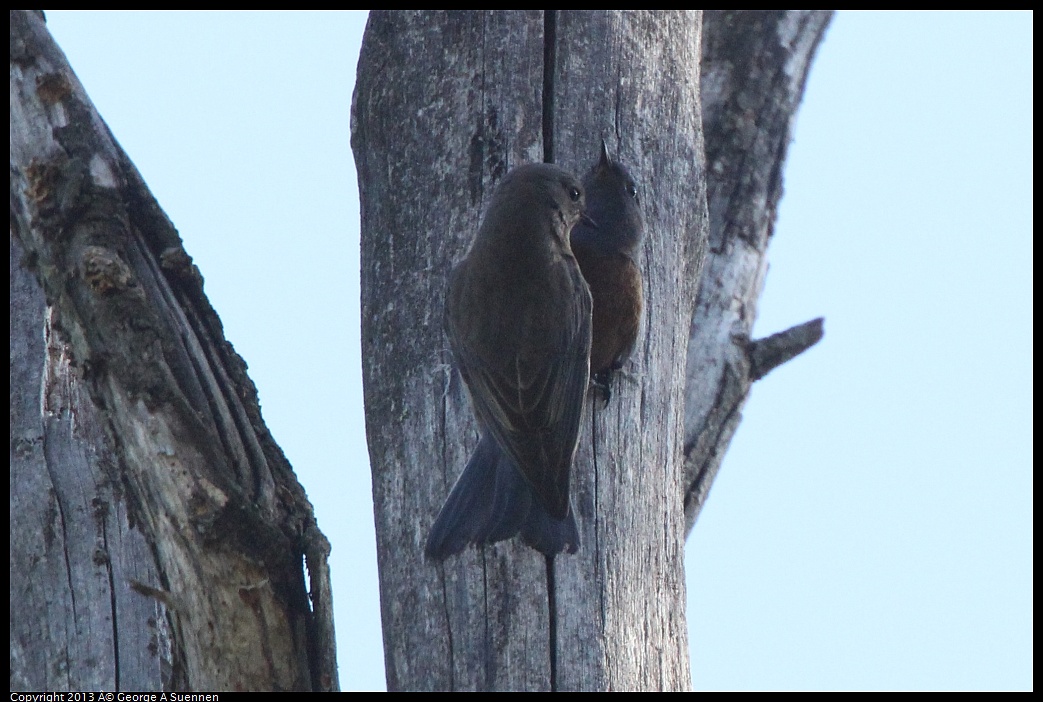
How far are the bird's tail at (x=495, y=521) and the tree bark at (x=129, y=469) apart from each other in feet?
1.14

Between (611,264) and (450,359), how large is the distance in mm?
627

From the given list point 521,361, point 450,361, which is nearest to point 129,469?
point 450,361

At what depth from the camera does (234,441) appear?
10.7ft

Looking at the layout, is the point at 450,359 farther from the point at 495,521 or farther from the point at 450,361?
the point at 495,521

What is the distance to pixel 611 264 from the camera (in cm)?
389

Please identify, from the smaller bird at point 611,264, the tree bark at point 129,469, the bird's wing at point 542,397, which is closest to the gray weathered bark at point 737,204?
the smaller bird at point 611,264

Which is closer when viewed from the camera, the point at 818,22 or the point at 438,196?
the point at 438,196

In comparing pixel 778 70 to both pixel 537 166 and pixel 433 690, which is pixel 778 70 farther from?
pixel 433 690

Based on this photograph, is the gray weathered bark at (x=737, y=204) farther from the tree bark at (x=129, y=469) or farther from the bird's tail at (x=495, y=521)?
the tree bark at (x=129, y=469)

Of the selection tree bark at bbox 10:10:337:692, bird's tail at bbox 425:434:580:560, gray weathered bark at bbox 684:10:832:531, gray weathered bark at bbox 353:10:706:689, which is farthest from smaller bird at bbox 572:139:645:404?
tree bark at bbox 10:10:337:692

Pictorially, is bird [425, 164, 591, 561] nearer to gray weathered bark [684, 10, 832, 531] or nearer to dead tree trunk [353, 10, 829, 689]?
dead tree trunk [353, 10, 829, 689]

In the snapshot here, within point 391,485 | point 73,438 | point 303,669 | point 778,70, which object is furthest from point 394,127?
point 778,70

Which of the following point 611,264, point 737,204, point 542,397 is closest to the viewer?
point 542,397

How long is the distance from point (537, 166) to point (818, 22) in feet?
9.29
